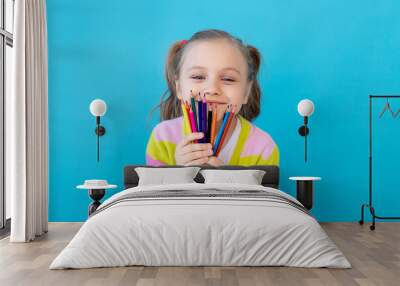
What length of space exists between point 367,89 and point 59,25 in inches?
158

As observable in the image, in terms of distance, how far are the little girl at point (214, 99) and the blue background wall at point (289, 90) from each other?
0.13 m

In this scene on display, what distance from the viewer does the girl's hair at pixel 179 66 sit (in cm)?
674

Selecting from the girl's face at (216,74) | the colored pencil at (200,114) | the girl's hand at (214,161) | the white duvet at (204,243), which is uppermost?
the girl's face at (216,74)

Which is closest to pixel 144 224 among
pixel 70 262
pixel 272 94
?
pixel 70 262

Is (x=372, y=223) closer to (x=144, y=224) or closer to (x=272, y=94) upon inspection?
(x=272, y=94)

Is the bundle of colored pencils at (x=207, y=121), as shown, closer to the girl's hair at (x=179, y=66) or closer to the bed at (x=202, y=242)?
the girl's hair at (x=179, y=66)

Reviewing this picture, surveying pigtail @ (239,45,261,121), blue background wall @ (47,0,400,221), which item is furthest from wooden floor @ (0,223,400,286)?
pigtail @ (239,45,261,121)

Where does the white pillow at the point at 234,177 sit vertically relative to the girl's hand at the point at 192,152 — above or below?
below

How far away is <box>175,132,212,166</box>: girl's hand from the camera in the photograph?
21.6 feet

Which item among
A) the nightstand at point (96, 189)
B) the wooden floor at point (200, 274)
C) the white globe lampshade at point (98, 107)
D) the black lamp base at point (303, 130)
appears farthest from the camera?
the black lamp base at point (303, 130)

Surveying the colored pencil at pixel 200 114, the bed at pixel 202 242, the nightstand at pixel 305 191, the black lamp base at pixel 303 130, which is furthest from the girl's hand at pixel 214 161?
the bed at pixel 202 242

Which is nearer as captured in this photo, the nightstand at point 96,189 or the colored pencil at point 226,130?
the nightstand at point 96,189

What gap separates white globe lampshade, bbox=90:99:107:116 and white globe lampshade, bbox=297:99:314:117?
7.96 ft

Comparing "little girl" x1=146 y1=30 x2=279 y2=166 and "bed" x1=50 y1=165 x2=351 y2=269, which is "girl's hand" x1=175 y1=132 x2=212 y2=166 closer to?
"little girl" x1=146 y1=30 x2=279 y2=166
